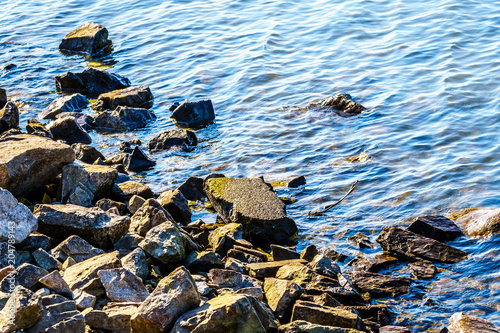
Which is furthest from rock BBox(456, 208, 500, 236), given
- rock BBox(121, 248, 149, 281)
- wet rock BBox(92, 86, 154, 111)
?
wet rock BBox(92, 86, 154, 111)

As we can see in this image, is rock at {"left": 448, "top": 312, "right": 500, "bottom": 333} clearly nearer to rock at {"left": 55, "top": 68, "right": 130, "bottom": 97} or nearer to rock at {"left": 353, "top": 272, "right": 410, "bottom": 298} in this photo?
rock at {"left": 353, "top": 272, "right": 410, "bottom": 298}

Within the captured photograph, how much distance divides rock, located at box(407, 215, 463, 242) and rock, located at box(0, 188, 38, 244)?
4.47 metres

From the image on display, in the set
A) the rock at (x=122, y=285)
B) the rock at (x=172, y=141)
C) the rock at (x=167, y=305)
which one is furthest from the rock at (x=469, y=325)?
the rock at (x=172, y=141)

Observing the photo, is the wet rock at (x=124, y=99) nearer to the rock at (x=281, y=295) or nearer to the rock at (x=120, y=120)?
the rock at (x=120, y=120)

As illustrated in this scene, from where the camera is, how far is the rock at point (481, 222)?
266 inches

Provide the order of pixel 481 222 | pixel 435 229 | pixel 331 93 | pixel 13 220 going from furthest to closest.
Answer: pixel 331 93 → pixel 481 222 → pixel 435 229 → pixel 13 220

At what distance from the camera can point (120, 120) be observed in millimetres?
10633

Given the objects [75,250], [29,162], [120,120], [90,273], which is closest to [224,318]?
[90,273]

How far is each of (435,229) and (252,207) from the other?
233 centimetres

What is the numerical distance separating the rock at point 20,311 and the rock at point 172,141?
5956 mm

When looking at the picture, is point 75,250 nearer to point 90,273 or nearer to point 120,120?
point 90,273

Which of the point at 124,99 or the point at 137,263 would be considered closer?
the point at 137,263

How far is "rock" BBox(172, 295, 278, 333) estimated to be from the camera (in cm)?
→ 396

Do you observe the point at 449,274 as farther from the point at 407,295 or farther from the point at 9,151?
the point at 9,151
